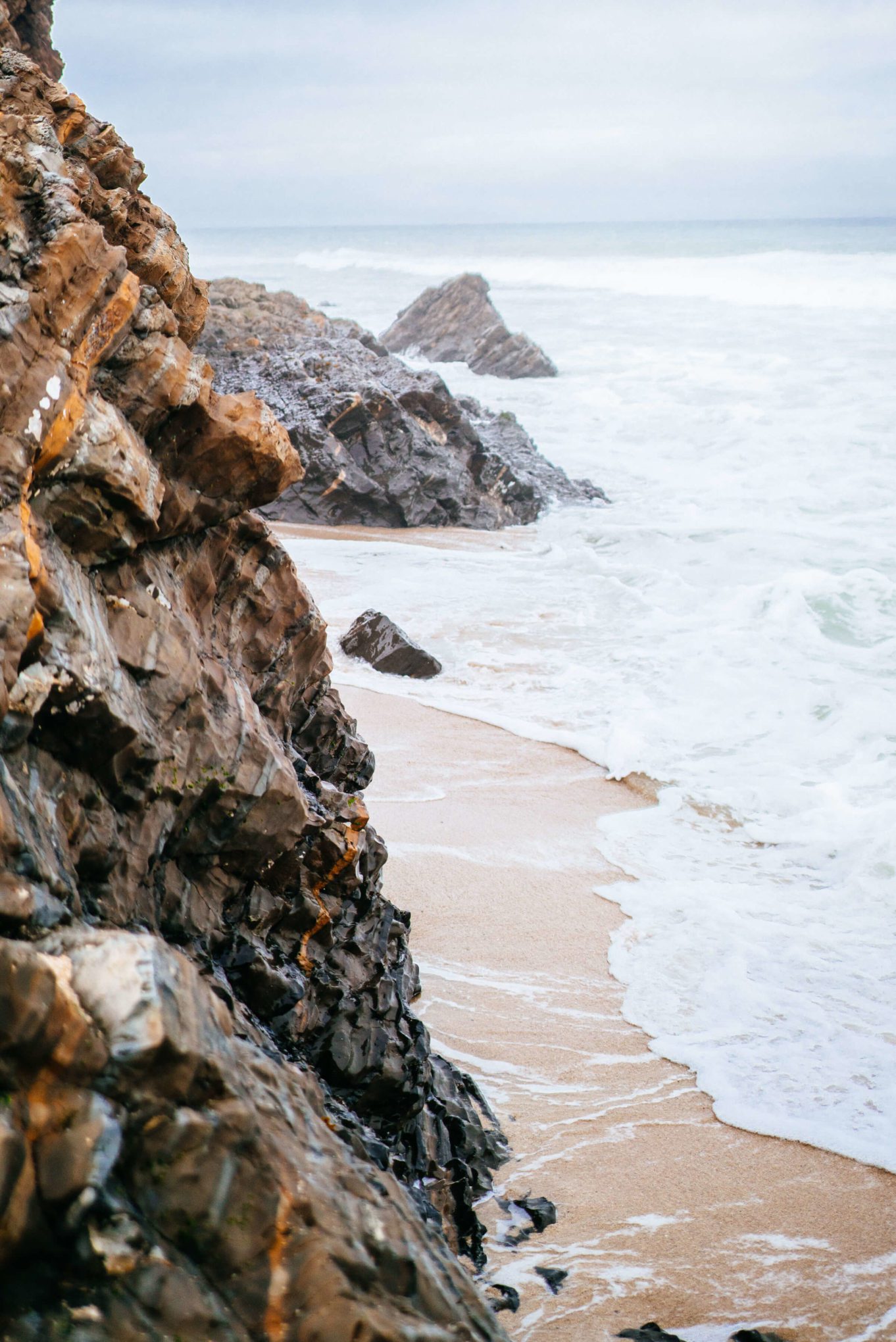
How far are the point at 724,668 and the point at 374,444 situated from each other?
822 cm

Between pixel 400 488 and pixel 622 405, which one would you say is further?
pixel 622 405

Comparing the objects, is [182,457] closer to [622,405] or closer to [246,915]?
[246,915]

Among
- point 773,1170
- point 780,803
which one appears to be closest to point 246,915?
point 773,1170

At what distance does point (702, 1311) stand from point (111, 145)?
4.84 m

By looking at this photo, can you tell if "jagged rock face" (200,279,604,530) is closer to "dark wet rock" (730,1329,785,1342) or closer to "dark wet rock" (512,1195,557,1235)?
"dark wet rock" (512,1195,557,1235)

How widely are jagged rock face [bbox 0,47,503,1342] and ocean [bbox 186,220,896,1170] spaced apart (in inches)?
75.2

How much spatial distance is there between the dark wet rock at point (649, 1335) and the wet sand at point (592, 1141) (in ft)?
0.15

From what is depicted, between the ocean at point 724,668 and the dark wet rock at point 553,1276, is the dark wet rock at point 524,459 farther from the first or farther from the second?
the dark wet rock at point 553,1276

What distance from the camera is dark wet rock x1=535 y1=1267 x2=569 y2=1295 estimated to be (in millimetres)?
4043

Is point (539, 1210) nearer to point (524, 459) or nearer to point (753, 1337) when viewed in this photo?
point (753, 1337)

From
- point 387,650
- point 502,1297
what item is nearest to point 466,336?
point 387,650

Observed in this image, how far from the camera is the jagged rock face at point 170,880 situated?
82.4 inches

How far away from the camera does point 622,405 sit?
28109 millimetres

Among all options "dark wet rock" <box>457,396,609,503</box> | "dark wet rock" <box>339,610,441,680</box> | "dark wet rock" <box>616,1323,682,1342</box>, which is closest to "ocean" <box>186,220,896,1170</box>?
"dark wet rock" <box>339,610,441,680</box>
